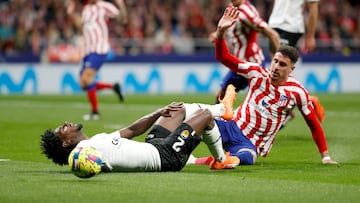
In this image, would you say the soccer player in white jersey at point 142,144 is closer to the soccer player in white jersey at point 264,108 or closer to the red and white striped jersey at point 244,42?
the soccer player in white jersey at point 264,108

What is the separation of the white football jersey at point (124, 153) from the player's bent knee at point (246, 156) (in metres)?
1.36

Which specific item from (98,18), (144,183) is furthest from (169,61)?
(144,183)

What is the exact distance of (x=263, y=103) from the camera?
1063 centimetres

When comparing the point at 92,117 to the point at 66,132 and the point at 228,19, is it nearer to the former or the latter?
the point at 228,19

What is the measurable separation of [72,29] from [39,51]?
151 centimetres

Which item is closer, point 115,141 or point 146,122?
point 115,141

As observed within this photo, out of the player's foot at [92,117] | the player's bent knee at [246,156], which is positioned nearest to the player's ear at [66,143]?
the player's bent knee at [246,156]

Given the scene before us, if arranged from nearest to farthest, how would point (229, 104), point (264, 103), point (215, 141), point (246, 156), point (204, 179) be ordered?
point (204, 179), point (215, 141), point (246, 156), point (229, 104), point (264, 103)

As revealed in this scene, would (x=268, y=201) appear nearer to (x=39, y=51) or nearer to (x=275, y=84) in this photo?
(x=275, y=84)

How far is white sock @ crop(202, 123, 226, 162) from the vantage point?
9.73 metres

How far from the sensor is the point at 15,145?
12.8m

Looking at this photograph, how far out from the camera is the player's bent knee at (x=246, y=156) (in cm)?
→ 1031

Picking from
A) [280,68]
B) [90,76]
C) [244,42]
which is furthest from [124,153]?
[90,76]

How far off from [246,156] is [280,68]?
1.08m
